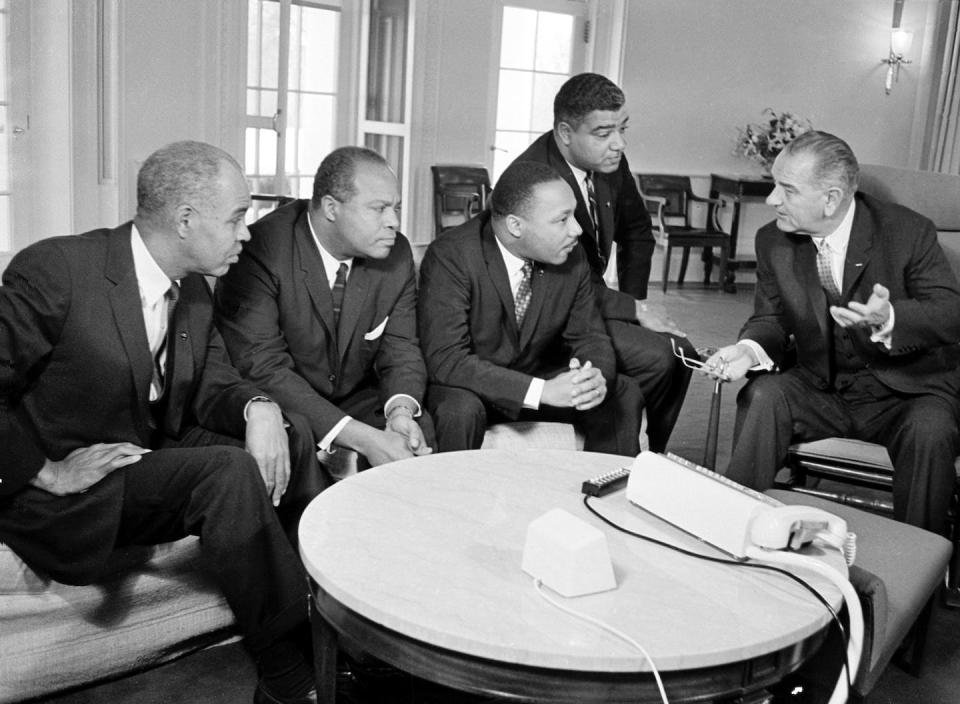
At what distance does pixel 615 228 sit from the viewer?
4.11 m

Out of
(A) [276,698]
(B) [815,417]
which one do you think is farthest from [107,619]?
(B) [815,417]

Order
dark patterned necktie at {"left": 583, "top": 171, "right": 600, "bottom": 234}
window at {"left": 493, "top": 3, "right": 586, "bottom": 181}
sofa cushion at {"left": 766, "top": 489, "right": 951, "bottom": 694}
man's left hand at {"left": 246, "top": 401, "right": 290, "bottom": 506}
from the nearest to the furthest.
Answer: sofa cushion at {"left": 766, "top": 489, "right": 951, "bottom": 694} < man's left hand at {"left": 246, "top": 401, "right": 290, "bottom": 506} < dark patterned necktie at {"left": 583, "top": 171, "right": 600, "bottom": 234} < window at {"left": 493, "top": 3, "right": 586, "bottom": 181}

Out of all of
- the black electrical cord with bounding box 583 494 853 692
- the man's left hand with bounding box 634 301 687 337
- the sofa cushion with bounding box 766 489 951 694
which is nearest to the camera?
the black electrical cord with bounding box 583 494 853 692

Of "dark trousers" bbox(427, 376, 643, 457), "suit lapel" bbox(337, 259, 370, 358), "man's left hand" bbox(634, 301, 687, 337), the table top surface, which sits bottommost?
"dark trousers" bbox(427, 376, 643, 457)

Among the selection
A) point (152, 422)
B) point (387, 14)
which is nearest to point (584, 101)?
point (152, 422)

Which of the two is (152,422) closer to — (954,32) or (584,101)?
(584,101)

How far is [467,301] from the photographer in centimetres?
318

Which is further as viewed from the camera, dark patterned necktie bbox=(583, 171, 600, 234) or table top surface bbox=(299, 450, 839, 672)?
dark patterned necktie bbox=(583, 171, 600, 234)

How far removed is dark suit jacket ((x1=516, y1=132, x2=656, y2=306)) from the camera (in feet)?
12.1

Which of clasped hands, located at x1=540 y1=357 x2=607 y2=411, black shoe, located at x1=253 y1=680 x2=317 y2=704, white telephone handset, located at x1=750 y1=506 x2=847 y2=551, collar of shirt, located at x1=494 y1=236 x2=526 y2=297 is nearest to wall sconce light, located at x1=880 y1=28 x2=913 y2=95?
collar of shirt, located at x1=494 y1=236 x2=526 y2=297

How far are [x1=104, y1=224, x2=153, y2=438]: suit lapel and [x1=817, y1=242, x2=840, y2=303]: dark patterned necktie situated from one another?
1.94 m

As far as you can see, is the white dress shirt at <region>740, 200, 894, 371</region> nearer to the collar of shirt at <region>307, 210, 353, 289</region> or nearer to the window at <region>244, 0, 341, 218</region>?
the collar of shirt at <region>307, 210, 353, 289</region>

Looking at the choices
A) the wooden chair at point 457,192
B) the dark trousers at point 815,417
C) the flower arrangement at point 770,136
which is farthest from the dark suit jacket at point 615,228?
the flower arrangement at point 770,136

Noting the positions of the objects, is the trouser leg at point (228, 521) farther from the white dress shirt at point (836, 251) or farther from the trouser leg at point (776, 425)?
the white dress shirt at point (836, 251)
